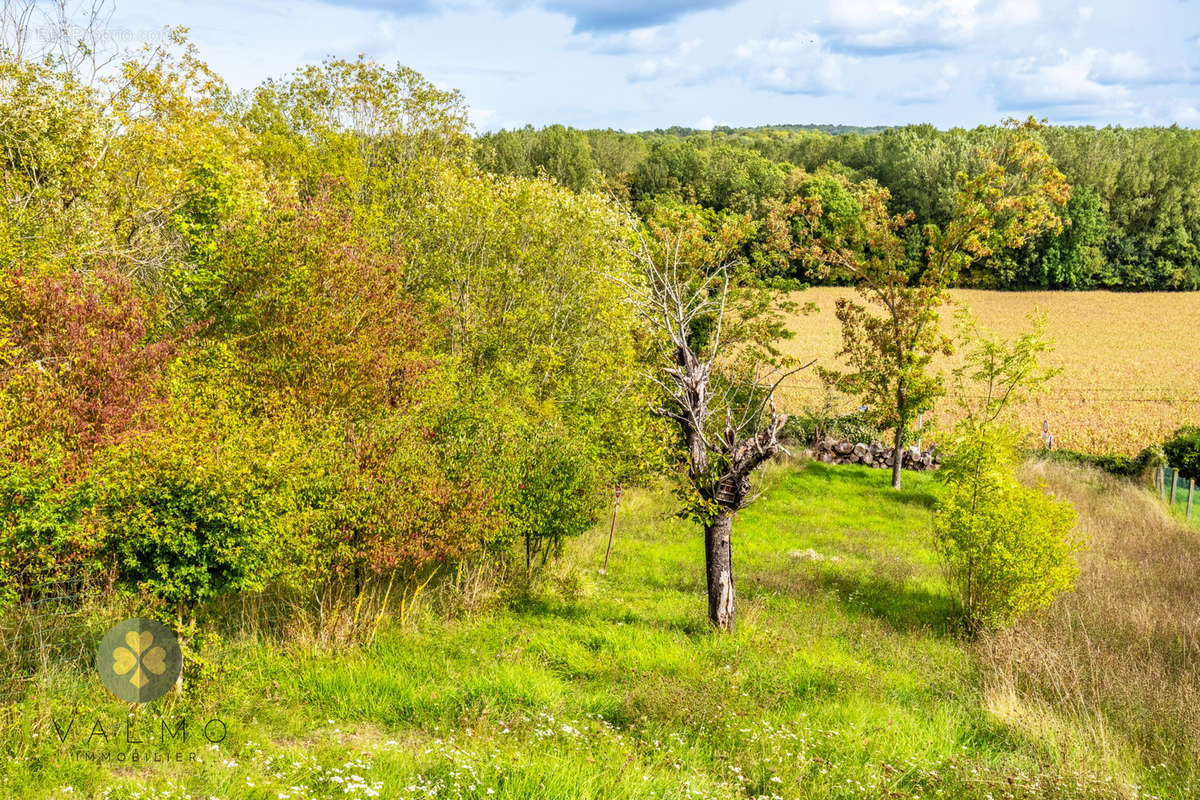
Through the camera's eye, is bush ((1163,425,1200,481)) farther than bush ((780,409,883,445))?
No

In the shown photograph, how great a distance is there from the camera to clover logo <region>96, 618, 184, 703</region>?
8245mm

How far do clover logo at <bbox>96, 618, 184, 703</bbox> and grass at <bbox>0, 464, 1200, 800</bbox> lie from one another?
18 centimetres

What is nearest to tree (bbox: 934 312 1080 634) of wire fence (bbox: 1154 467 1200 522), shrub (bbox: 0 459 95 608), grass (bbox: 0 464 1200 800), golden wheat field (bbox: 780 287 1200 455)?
grass (bbox: 0 464 1200 800)

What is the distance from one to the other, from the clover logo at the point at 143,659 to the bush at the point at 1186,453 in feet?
89.3

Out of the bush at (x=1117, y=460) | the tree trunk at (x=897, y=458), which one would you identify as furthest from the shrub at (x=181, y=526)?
the bush at (x=1117, y=460)

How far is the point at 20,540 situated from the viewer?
7543mm

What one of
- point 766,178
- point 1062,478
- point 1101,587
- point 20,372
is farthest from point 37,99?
point 766,178

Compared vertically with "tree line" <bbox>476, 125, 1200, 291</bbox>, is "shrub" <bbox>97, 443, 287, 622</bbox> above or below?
below

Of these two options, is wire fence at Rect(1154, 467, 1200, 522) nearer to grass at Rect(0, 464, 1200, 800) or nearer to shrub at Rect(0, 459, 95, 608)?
grass at Rect(0, 464, 1200, 800)

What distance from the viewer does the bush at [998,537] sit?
42.0 feet

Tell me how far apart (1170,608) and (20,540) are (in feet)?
55.6

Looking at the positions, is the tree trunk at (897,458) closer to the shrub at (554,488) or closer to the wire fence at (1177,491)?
the wire fence at (1177,491)

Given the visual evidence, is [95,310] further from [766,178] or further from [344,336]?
[766,178]

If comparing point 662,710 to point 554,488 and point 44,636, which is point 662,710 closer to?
point 554,488
